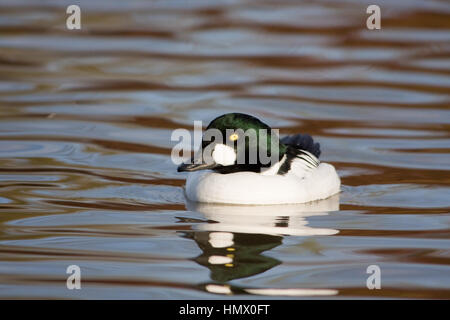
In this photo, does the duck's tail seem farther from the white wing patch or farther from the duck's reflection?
the duck's reflection

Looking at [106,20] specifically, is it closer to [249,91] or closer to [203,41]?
[203,41]

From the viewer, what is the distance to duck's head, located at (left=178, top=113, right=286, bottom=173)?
9297 mm

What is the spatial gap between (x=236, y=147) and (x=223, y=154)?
0.42ft

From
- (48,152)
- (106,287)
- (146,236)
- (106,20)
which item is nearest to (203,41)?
(106,20)

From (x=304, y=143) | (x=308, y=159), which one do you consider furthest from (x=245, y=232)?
(x=304, y=143)

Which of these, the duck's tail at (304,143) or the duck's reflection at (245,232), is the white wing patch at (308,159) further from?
the duck's reflection at (245,232)

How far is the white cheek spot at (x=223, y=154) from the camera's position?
940 cm

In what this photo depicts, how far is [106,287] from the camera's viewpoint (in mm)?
7152

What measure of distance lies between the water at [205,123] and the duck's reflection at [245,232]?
2 cm

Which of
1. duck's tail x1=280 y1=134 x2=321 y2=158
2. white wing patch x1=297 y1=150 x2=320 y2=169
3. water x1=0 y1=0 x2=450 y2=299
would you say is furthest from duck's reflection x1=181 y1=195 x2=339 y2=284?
duck's tail x1=280 y1=134 x2=321 y2=158

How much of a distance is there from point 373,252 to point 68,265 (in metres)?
2.23

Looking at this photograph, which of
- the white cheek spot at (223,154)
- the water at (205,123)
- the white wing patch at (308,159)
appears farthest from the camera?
the white wing patch at (308,159)

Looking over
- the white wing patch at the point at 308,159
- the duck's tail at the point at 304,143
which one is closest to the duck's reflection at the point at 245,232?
the white wing patch at the point at 308,159

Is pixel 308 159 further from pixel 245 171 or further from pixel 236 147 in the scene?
pixel 236 147
